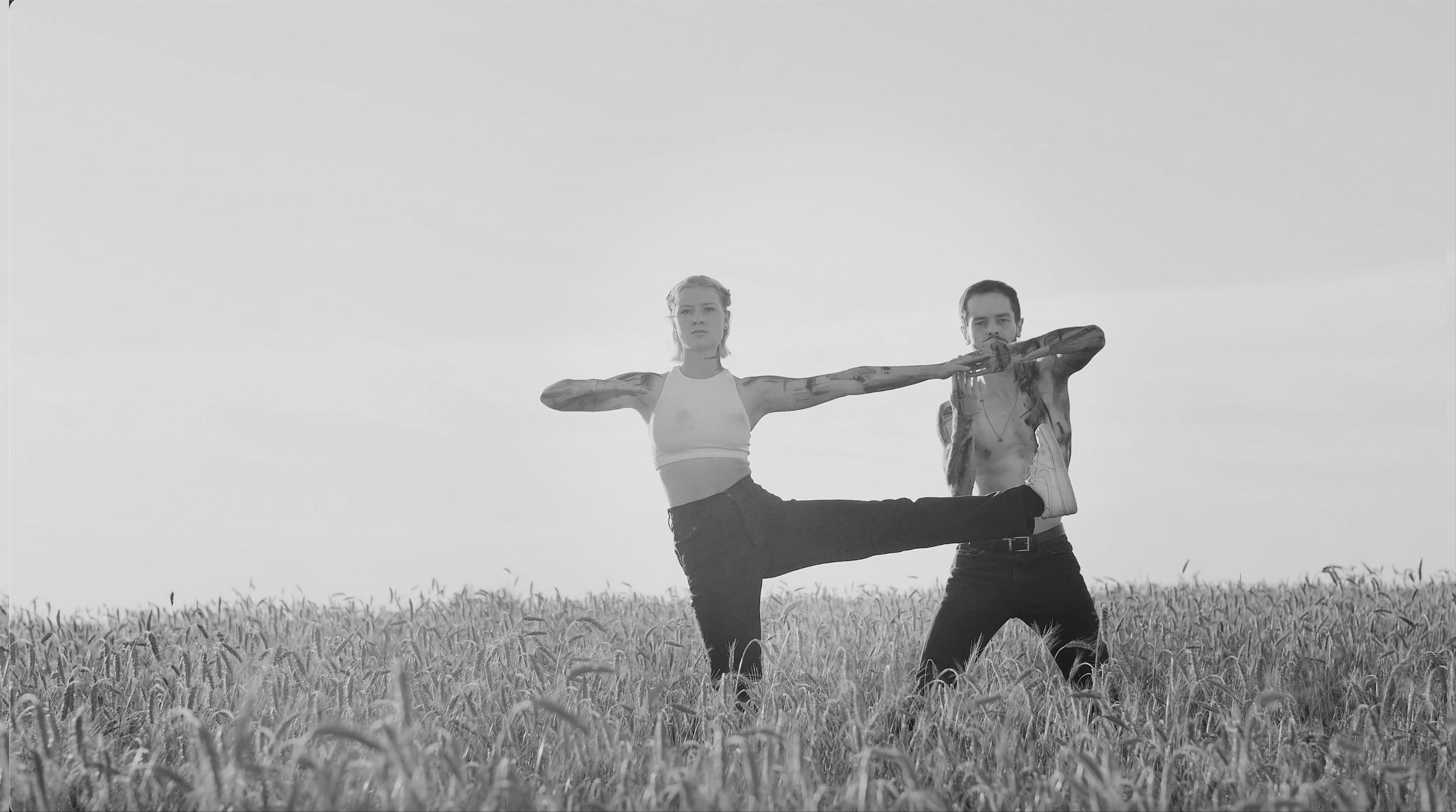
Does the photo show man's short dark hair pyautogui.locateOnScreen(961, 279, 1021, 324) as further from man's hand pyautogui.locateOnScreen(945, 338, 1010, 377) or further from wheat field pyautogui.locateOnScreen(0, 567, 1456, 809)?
wheat field pyautogui.locateOnScreen(0, 567, 1456, 809)

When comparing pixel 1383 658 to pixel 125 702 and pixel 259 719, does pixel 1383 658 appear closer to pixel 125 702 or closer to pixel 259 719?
pixel 259 719

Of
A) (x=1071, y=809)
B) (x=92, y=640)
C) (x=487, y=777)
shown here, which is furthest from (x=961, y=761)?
(x=92, y=640)

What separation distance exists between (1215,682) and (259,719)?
4009 millimetres

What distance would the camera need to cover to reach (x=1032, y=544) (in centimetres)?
525

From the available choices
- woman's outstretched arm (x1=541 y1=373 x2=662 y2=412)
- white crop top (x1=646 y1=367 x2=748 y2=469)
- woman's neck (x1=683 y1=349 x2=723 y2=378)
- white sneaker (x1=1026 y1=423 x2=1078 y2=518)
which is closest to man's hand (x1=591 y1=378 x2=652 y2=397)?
woman's outstretched arm (x1=541 y1=373 x2=662 y2=412)

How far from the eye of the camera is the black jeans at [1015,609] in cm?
519

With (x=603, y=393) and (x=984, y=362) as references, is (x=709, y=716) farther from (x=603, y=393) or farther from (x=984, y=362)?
(x=984, y=362)

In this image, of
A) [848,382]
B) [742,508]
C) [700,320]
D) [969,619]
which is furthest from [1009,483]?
[700,320]

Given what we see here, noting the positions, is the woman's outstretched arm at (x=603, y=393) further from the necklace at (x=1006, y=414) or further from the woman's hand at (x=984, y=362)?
the necklace at (x=1006, y=414)

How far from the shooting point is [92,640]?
6.02 m

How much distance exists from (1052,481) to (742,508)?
1.43m

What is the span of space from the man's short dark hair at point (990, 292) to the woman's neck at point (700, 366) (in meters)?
1.37

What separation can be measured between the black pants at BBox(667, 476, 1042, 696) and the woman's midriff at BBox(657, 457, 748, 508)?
6 centimetres

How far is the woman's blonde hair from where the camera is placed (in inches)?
226
